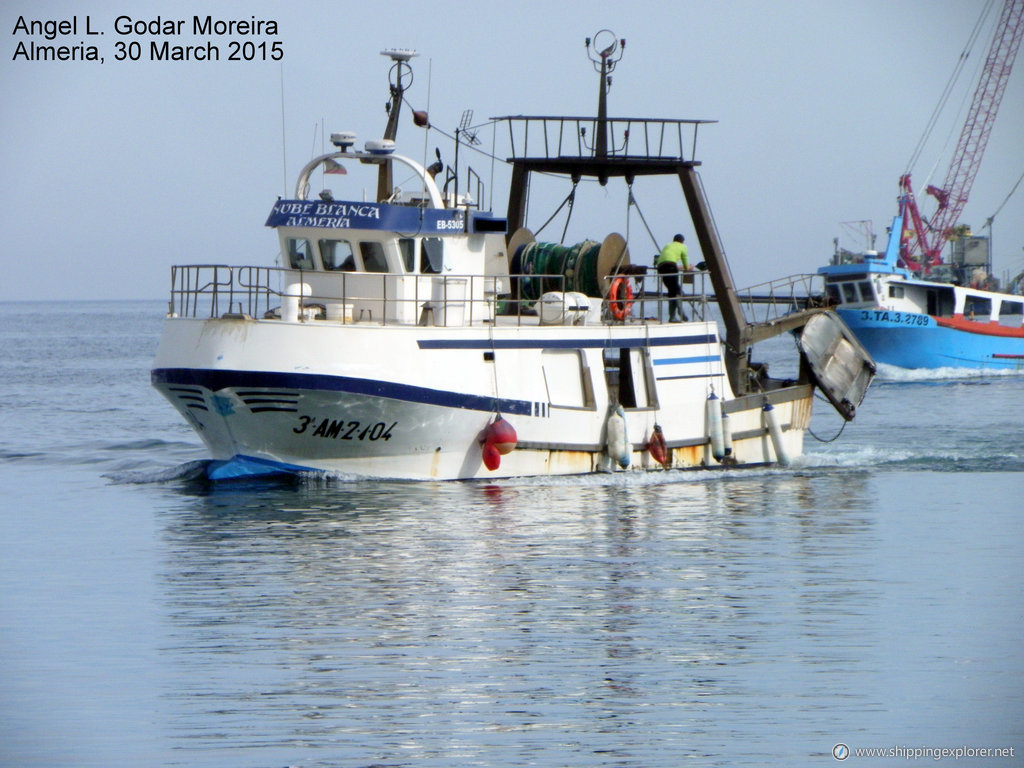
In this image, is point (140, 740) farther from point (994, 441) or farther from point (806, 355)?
point (994, 441)

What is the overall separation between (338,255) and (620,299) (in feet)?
15.8

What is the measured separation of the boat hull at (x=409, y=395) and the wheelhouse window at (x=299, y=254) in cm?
237

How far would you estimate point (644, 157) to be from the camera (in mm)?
25766

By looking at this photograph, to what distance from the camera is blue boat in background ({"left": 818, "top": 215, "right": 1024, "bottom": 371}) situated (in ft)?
186

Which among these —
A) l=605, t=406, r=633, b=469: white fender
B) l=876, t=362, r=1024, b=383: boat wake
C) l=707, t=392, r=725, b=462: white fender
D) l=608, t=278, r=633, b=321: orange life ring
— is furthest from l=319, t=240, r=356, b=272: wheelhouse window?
l=876, t=362, r=1024, b=383: boat wake

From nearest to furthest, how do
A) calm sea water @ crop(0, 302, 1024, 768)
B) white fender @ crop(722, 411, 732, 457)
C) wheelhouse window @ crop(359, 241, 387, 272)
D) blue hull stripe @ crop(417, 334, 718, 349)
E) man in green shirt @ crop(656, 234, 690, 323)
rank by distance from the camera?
calm sea water @ crop(0, 302, 1024, 768), blue hull stripe @ crop(417, 334, 718, 349), wheelhouse window @ crop(359, 241, 387, 272), white fender @ crop(722, 411, 732, 457), man in green shirt @ crop(656, 234, 690, 323)

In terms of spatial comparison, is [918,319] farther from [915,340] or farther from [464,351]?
[464,351]

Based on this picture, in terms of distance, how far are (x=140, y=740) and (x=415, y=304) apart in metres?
12.2

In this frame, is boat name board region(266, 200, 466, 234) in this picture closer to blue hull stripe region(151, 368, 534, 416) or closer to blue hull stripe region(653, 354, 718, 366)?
blue hull stripe region(151, 368, 534, 416)

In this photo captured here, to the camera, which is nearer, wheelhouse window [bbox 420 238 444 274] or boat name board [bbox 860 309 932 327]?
wheelhouse window [bbox 420 238 444 274]

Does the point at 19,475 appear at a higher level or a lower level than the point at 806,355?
lower

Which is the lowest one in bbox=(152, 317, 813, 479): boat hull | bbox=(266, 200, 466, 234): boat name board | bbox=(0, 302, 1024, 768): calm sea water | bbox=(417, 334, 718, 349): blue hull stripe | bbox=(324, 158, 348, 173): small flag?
bbox=(0, 302, 1024, 768): calm sea water

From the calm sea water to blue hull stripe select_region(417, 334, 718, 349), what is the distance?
2132 millimetres

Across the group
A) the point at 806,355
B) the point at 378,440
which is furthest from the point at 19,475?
the point at 806,355
